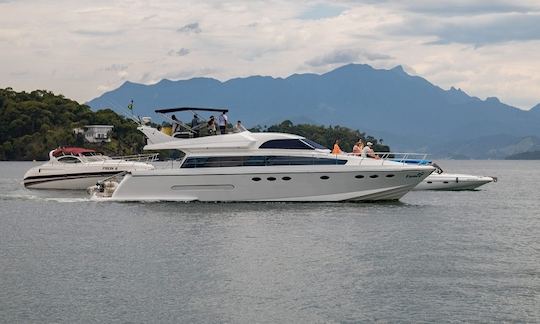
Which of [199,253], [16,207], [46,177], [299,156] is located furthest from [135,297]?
[46,177]

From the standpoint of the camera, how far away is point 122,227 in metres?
40.4

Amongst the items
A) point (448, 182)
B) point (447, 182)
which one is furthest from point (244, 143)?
point (448, 182)

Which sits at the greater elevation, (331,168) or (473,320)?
(331,168)

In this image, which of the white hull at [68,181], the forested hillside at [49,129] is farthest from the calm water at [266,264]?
the forested hillside at [49,129]

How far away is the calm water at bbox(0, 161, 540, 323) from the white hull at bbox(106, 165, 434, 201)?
23.9 inches

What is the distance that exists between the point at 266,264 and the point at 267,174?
16409mm

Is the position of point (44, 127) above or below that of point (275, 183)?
above

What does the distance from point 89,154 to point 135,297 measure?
50726 mm

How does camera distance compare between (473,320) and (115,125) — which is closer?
(473,320)

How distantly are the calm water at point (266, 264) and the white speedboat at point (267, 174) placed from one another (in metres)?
0.76

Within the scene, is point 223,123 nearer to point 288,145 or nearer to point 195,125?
point 195,125

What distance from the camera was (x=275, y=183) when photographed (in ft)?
152

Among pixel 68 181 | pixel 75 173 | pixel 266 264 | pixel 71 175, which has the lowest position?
pixel 266 264

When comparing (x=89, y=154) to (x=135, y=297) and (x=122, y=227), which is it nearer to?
(x=122, y=227)
